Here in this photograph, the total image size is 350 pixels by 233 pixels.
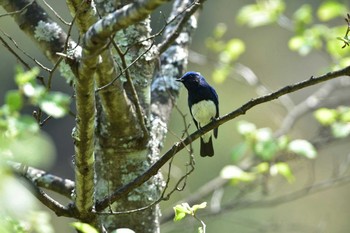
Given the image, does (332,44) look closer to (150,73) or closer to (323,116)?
(323,116)

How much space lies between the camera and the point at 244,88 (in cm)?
1128

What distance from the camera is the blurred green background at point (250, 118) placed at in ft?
31.4

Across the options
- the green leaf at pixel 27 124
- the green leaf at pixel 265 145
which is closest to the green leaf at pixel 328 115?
the green leaf at pixel 265 145

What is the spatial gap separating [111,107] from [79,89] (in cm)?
67

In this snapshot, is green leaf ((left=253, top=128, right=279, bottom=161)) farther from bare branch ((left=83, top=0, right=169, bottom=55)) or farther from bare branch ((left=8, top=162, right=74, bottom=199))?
bare branch ((left=83, top=0, right=169, bottom=55))

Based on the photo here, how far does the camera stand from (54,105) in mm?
1994

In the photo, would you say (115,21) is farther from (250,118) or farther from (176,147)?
(250,118)

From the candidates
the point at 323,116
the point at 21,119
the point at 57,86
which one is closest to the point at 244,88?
the point at 57,86

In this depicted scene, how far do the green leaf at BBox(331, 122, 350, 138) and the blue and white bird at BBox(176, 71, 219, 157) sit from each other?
0.82 m

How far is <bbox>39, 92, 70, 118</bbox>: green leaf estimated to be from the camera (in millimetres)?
1961

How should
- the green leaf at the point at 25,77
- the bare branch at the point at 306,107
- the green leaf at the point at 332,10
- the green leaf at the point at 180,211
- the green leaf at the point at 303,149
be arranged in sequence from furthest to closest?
the bare branch at the point at 306,107, the green leaf at the point at 332,10, the green leaf at the point at 303,149, the green leaf at the point at 180,211, the green leaf at the point at 25,77

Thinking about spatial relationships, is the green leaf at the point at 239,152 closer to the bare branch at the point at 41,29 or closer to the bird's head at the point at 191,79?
the bird's head at the point at 191,79

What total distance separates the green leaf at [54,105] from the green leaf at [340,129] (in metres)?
3.05

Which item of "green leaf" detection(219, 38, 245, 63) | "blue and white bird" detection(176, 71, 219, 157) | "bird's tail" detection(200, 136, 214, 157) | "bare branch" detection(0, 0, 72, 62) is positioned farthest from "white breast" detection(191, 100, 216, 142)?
"bare branch" detection(0, 0, 72, 62)
